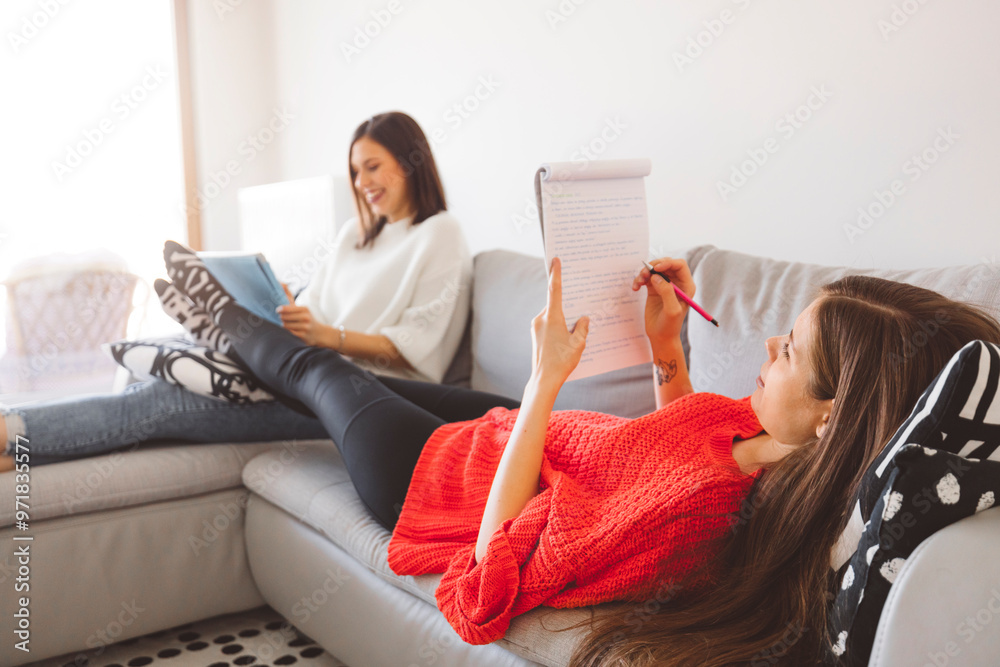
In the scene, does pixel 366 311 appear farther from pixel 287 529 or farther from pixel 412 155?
pixel 287 529

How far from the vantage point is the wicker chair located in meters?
2.71

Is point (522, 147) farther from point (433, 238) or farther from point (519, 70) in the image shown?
point (433, 238)

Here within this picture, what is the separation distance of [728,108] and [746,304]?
57 cm

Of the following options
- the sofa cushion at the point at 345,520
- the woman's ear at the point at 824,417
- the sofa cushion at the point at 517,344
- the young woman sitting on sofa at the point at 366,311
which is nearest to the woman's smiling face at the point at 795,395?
the woman's ear at the point at 824,417

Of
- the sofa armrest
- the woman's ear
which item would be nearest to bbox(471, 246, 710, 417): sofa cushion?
the woman's ear

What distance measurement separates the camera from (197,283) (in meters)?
1.71

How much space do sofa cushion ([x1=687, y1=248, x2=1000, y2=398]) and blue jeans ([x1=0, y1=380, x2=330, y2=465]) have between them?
2.91ft

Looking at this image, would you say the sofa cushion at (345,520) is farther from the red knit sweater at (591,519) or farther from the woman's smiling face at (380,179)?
the woman's smiling face at (380,179)

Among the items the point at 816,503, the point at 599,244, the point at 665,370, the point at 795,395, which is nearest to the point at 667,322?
the point at 665,370

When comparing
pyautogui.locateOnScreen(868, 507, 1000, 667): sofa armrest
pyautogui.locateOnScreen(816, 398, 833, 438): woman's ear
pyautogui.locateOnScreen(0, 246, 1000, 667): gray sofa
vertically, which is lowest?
pyautogui.locateOnScreen(0, 246, 1000, 667): gray sofa

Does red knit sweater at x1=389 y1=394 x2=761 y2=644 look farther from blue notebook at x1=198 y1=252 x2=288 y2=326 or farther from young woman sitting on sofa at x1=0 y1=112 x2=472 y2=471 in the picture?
blue notebook at x1=198 y1=252 x2=288 y2=326

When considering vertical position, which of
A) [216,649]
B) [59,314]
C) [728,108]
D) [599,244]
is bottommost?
[216,649]

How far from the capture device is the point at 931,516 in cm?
64

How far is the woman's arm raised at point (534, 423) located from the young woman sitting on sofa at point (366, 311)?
70 centimetres
